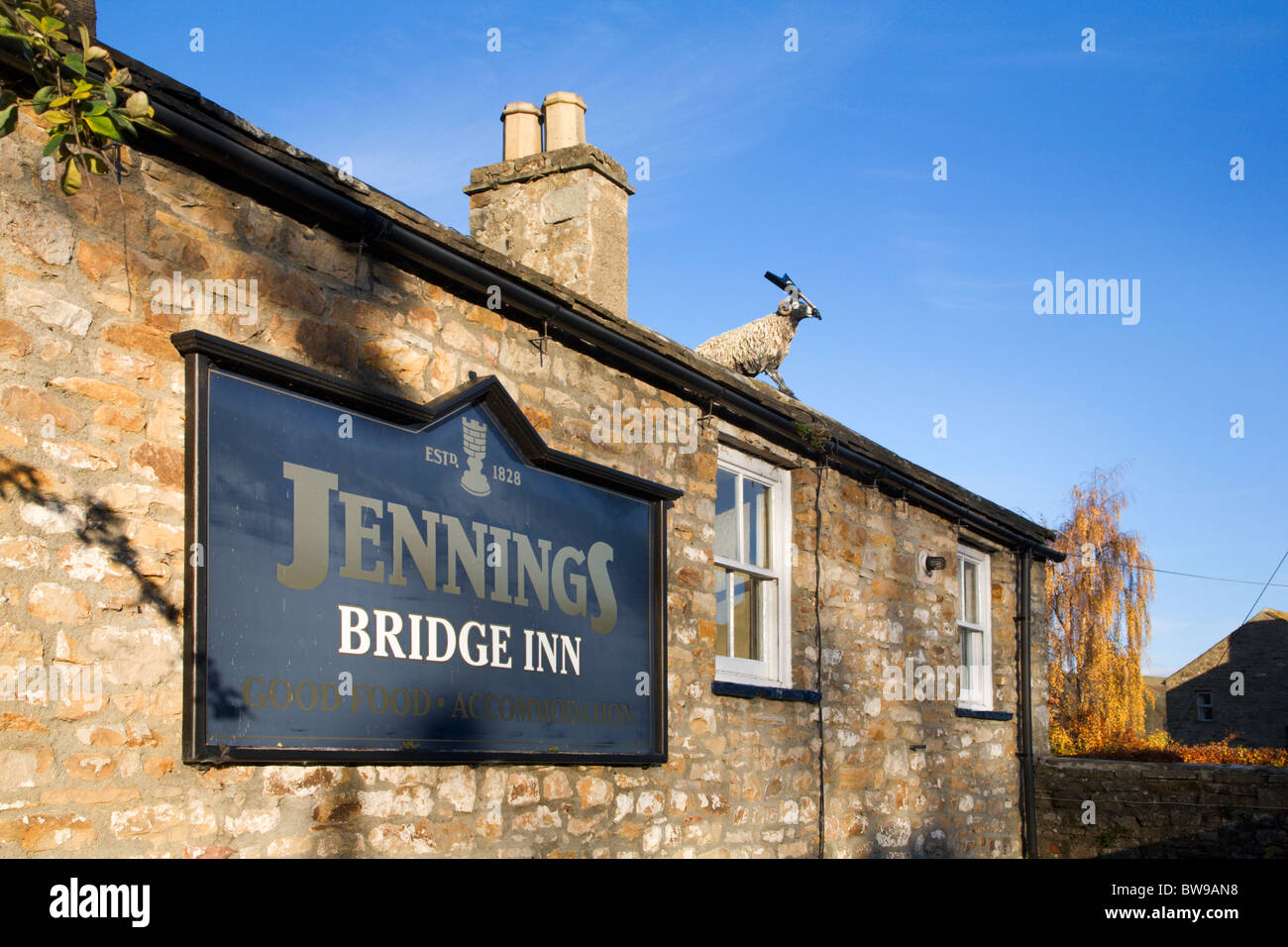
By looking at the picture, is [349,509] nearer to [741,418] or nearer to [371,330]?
[371,330]

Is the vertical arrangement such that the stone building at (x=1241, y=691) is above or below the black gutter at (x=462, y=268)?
below

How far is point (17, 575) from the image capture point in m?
3.79

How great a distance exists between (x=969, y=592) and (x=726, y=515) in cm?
417

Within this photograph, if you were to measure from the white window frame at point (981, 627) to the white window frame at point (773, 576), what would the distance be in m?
2.93

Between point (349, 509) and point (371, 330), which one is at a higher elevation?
point (371, 330)

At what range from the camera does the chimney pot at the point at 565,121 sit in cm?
862

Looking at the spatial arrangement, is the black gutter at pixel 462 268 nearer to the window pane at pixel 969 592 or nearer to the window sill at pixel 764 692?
the window sill at pixel 764 692

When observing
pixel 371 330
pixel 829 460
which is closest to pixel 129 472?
pixel 371 330

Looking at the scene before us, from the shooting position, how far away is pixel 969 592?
11.2 m

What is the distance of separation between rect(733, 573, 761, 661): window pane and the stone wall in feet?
1.40

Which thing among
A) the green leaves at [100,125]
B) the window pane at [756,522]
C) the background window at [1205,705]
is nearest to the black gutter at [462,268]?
the window pane at [756,522]

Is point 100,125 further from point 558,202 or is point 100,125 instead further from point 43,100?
point 558,202

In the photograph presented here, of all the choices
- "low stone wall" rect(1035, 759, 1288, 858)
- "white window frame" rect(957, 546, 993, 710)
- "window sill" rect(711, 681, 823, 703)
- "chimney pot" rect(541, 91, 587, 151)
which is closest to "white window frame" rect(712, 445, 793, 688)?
"window sill" rect(711, 681, 823, 703)

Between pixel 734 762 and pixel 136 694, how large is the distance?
3.94 m
